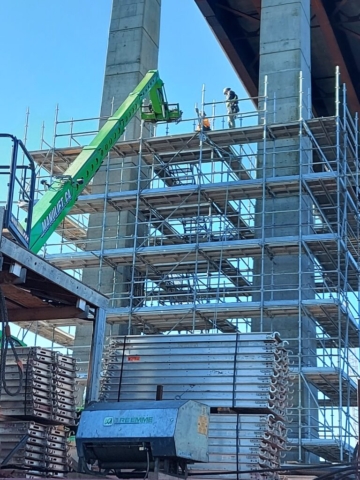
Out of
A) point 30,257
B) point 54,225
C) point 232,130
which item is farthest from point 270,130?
point 30,257

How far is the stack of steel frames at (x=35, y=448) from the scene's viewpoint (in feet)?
34.6

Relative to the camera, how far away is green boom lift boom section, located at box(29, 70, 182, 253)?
18.9m

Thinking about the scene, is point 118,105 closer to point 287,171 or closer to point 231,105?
point 231,105

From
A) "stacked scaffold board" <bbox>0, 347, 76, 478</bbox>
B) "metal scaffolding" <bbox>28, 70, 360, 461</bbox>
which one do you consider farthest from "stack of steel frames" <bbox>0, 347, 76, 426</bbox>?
"metal scaffolding" <bbox>28, 70, 360, 461</bbox>

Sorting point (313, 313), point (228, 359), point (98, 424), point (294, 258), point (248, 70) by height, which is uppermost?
point (248, 70)

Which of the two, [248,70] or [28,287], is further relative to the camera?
[248,70]

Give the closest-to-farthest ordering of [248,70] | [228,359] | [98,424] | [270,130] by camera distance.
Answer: [98,424]
[228,359]
[270,130]
[248,70]

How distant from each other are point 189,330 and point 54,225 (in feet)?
26.2

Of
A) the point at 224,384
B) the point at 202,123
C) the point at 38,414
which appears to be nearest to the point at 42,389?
the point at 38,414

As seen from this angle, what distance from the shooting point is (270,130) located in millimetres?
24781

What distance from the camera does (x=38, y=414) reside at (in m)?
11.0

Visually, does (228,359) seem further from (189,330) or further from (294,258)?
(189,330)

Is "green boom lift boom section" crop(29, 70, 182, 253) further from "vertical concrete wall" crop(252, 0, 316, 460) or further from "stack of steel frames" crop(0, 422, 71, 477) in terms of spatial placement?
"stack of steel frames" crop(0, 422, 71, 477)

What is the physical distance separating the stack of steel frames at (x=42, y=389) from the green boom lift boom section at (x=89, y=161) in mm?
6451
